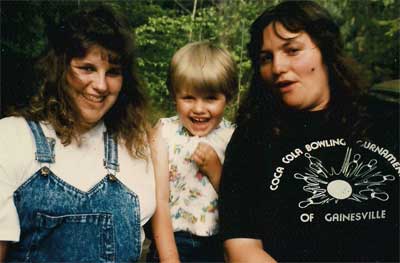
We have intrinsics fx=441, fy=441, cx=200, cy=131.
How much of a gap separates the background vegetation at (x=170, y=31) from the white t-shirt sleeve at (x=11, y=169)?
0.55 meters

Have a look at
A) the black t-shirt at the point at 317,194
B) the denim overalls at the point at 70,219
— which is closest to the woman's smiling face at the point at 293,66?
the black t-shirt at the point at 317,194

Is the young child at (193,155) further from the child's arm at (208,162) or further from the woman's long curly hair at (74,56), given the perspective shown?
the woman's long curly hair at (74,56)

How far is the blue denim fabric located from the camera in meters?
2.07

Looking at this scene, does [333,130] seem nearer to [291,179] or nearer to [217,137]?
[291,179]

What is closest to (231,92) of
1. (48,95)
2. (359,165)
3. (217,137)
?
(217,137)

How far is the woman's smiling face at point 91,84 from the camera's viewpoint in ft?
5.89

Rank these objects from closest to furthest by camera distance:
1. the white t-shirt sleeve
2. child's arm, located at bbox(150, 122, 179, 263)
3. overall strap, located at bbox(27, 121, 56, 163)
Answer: the white t-shirt sleeve → overall strap, located at bbox(27, 121, 56, 163) → child's arm, located at bbox(150, 122, 179, 263)

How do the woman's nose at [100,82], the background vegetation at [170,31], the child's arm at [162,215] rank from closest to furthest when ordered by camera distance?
1. the woman's nose at [100,82]
2. the child's arm at [162,215]
3. the background vegetation at [170,31]

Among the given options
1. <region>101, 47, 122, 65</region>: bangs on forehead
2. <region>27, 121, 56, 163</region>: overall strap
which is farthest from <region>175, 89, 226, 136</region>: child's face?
<region>27, 121, 56, 163</region>: overall strap

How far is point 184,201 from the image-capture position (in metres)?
2.10

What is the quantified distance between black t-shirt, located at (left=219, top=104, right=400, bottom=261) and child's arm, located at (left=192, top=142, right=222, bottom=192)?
0.39ft

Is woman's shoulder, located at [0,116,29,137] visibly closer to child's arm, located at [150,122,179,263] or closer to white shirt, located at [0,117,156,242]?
white shirt, located at [0,117,156,242]

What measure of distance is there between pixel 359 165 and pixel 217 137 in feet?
2.28

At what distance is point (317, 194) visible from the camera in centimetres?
190
